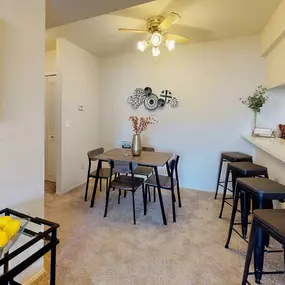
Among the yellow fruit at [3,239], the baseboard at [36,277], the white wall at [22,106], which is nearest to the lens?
the yellow fruit at [3,239]

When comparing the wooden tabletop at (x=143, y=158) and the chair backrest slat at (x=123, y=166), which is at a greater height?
the wooden tabletop at (x=143, y=158)

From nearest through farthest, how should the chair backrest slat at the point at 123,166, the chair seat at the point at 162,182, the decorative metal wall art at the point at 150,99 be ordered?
1. the chair backrest slat at the point at 123,166
2. the chair seat at the point at 162,182
3. the decorative metal wall art at the point at 150,99

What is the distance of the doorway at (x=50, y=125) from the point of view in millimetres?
4027

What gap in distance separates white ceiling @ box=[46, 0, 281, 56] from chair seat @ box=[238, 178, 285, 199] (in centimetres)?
187

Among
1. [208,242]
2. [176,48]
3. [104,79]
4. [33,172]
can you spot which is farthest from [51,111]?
[208,242]

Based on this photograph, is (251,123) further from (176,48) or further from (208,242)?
(208,242)

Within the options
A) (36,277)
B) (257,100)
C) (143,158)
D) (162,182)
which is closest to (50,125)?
(143,158)

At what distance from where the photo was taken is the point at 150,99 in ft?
13.4

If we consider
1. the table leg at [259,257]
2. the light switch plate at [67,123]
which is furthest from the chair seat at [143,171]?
the table leg at [259,257]

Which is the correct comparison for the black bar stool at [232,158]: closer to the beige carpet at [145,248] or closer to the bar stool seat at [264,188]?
the beige carpet at [145,248]

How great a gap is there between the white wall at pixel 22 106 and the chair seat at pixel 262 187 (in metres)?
1.66

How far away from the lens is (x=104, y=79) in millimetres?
4484

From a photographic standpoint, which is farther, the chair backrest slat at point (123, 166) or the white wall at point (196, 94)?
the white wall at point (196, 94)

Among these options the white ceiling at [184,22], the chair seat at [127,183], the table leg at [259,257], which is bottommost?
the table leg at [259,257]
